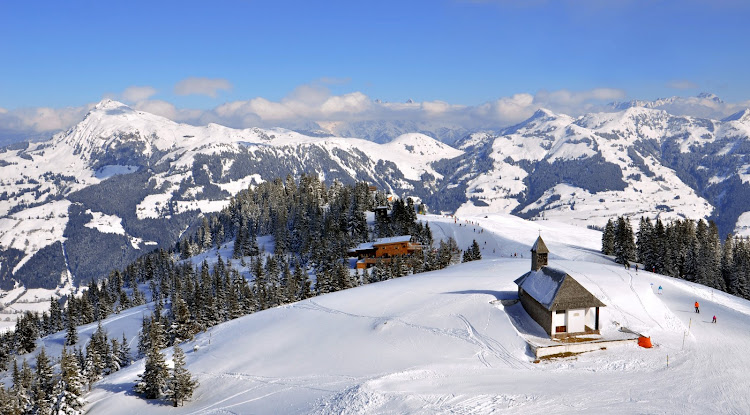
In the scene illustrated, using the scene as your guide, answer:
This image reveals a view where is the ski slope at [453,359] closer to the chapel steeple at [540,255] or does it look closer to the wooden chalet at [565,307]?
the wooden chalet at [565,307]

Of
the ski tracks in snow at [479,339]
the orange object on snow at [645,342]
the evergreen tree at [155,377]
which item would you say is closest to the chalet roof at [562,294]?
the orange object on snow at [645,342]

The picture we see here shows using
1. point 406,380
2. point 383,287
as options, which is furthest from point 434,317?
point 383,287

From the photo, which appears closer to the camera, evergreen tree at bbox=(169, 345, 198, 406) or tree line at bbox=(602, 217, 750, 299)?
evergreen tree at bbox=(169, 345, 198, 406)

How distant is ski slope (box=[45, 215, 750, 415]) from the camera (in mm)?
26656

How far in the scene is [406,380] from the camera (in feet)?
101

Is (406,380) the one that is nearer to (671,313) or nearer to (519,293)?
(519,293)

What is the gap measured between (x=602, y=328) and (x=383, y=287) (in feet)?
91.2

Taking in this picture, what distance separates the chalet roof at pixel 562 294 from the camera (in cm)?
3722

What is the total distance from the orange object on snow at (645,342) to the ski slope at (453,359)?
65cm

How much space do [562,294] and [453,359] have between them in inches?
443

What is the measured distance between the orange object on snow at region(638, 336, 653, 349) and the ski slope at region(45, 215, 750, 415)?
2.13 feet

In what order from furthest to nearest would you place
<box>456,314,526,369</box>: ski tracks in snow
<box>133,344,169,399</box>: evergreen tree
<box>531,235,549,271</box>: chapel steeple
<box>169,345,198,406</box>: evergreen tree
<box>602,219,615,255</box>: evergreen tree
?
<box>602,219,615,255</box>: evergreen tree → <box>531,235,549,271</box>: chapel steeple → <box>133,344,169,399</box>: evergreen tree → <box>169,345,198,406</box>: evergreen tree → <box>456,314,526,369</box>: ski tracks in snow

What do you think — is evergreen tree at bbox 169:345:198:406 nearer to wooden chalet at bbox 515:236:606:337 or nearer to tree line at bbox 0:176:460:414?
tree line at bbox 0:176:460:414

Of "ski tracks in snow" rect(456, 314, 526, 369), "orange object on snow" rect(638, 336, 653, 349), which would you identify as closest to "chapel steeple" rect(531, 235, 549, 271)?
"ski tracks in snow" rect(456, 314, 526, 369)
